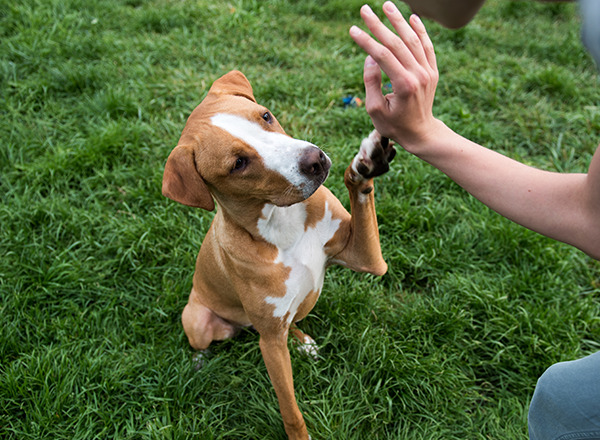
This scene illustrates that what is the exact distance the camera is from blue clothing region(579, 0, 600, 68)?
3.98ft

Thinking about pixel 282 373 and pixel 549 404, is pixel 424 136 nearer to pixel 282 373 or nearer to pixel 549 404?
pixel 549 404

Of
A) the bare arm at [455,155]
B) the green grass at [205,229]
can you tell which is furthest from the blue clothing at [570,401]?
the green grass at [205,229]

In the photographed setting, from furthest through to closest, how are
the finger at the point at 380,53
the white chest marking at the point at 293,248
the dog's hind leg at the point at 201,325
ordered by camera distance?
1. the dog's hind leg at the point at 201,325
2. the white chest marking at the point at 293,248
3. the finger at the point at 380,53

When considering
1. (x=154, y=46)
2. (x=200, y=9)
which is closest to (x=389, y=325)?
(x=154, y=46)

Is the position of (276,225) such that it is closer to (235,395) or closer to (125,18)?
(235,395)

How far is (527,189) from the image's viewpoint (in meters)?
1.67

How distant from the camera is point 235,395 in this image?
313 centimetres

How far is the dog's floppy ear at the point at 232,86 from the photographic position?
2549mm

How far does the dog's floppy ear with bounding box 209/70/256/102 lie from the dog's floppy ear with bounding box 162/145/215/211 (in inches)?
18.1

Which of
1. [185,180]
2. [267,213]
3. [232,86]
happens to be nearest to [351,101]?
[232,86]

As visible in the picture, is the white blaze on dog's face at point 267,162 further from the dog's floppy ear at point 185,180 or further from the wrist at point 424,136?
the wrist at point 424,136

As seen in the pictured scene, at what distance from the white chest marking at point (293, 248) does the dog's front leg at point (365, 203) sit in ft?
0.67

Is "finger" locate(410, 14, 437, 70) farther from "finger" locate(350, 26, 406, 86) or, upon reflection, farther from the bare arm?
"finger" locate(350, 26, 406, 86)

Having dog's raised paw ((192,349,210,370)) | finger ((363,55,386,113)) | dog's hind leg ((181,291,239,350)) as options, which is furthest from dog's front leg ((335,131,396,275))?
dog's raised paw ((192,349,210,370))
